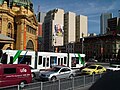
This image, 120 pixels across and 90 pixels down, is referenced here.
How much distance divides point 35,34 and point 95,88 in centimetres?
6522

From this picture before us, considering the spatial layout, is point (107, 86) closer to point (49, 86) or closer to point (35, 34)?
point (49, 86)

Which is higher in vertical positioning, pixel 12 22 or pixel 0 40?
pixel 12 22

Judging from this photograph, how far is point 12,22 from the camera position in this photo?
62.0 m

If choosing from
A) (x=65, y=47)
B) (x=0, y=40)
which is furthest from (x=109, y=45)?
(x=0, y=40)

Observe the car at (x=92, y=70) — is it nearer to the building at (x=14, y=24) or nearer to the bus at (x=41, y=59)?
the bus at (x=41, y=59)

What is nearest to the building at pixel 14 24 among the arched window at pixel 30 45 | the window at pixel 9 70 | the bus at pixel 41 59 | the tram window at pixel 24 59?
the arched window at pixel 30 45

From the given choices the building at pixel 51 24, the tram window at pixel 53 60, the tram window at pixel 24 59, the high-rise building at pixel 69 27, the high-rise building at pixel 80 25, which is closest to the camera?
the tram window at pixel 24 59

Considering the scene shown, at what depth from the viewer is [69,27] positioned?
164 m

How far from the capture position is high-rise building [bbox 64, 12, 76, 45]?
162 meters

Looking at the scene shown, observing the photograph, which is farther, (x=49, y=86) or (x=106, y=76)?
(x=106, y=76)

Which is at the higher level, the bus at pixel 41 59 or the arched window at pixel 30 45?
the arched window at pixel 30 45

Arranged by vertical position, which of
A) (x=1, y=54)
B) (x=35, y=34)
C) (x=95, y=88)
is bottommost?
(x=95, y=88)

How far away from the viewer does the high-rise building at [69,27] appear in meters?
162

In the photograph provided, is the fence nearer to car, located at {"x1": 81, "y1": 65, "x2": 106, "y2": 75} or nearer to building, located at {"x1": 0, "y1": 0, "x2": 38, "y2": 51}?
car, located at {"x1": 81, "y1": 65, "x2": 106, "y2": 75}
